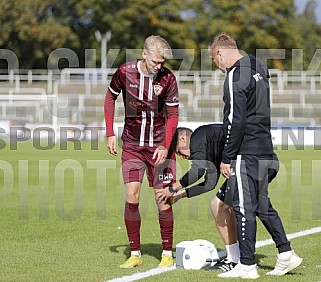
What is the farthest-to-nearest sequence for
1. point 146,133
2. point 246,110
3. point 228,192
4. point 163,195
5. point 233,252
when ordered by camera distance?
point 146,133 < point 163,195 < point 233,252 < point 228,192 < point 246,110

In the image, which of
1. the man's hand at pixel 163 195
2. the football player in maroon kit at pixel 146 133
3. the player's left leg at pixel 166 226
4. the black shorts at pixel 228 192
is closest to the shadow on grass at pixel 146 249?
the player's left leg at pixel 166 226

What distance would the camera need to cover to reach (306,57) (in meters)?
69.8

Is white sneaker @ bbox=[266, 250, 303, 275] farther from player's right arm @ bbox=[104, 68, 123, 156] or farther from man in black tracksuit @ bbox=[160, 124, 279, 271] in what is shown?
player's right arm @ bbox=[104, 68, 123, 156]

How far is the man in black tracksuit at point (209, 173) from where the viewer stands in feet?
25.4

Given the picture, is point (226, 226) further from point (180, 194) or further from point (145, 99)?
point (145, 99)

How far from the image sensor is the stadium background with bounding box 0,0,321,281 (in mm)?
9242

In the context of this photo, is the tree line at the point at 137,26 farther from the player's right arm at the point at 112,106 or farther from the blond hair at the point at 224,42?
the blond hair at the point at 224,42

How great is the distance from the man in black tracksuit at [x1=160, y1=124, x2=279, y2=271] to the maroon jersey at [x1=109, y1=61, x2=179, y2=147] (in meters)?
0.36

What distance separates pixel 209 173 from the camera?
314 inches

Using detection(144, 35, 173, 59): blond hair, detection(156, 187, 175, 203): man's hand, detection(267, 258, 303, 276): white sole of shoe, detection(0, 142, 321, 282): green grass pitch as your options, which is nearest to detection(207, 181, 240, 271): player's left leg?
detection(0, 142, 321, 282): green grass pitch

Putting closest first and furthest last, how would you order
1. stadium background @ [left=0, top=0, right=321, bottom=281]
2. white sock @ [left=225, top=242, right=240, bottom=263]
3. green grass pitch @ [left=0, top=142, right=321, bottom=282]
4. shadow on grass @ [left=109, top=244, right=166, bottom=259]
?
green grass pitch @ [left=0, top=142, right=321, bottom=282], white sock @ [left=225, top=242, right=240, bottom=263], shadow on grass @ [left=109, top=244, right=166, bottom=259], stadium background @ [left=0, top=0, right=321, bottom=281]

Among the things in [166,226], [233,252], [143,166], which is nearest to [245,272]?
[233,252]

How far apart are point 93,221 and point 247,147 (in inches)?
184

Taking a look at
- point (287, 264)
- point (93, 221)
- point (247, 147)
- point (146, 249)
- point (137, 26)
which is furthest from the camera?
point (137, 26)
